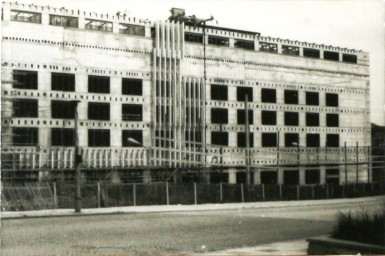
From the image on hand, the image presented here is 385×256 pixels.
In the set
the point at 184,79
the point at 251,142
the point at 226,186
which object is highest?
the point at 184,79

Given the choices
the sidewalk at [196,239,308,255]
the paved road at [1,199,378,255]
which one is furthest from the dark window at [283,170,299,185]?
the sidewalk at [196,239,308,255]

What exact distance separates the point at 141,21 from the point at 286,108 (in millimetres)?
16586

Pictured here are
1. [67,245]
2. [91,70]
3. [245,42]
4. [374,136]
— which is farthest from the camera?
[374,136]

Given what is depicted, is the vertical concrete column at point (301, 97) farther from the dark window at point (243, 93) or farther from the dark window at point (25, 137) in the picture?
the dark window at point (25, 137)

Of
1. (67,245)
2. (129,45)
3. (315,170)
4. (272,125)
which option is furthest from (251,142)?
(67,245)

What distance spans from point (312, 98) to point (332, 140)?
15.3 feet

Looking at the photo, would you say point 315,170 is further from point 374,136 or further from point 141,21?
point 141,21

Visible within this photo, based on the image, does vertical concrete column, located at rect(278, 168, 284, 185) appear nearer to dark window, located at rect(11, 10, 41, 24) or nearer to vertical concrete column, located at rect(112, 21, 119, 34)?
vertical concrete column, located at rect(112, 21, 119, 34)

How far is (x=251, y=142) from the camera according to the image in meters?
54.0

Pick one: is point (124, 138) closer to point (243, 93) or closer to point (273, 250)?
point (243, 93)

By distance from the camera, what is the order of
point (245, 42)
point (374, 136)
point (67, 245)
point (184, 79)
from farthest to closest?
point (374, 136) → point (245, 42) → point (184, 79) → point (67, 245)

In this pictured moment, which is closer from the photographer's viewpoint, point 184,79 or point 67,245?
point 67,245

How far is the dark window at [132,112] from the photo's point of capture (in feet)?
160

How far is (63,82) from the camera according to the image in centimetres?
4619
